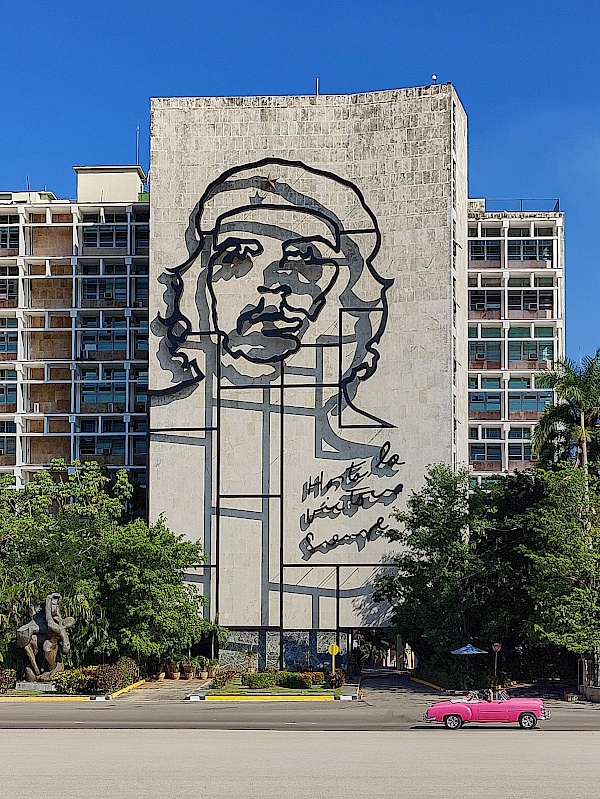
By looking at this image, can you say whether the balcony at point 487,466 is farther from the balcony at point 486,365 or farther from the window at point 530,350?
the window at point 530,350

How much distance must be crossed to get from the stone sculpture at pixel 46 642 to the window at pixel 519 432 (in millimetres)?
49694

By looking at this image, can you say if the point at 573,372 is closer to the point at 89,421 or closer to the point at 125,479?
the point at 125,479

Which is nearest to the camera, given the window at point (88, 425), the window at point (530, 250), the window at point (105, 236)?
the window at point (88, 425)

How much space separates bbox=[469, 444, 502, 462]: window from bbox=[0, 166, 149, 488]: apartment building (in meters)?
26.9

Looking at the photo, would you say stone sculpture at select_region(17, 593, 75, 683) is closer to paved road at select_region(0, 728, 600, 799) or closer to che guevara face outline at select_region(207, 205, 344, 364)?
paved road at select_region(0, 728, 600, 799)

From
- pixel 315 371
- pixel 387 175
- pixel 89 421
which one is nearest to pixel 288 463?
pixel 315 371

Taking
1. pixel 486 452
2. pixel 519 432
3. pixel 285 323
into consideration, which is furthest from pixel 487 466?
pixel 285 323

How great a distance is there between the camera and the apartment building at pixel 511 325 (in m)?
98.2

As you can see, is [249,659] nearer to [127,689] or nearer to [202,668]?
[202,668]

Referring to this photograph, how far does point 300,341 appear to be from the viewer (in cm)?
7250

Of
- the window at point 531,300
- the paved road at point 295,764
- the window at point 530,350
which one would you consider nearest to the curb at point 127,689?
the paved road at point 295,764

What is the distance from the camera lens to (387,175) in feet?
240

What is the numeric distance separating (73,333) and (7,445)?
9973 millimetres

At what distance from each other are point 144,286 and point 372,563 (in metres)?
33.8
